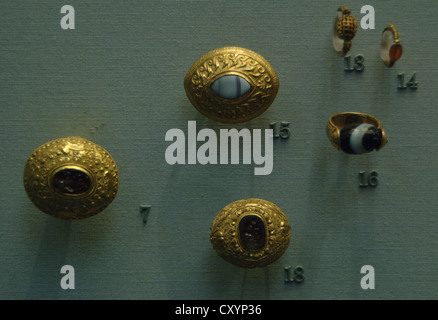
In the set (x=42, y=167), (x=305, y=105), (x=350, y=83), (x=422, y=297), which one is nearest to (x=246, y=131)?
(x=305, y=105)

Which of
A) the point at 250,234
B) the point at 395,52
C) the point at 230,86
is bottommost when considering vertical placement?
the point at 250,234

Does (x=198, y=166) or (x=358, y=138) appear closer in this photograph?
(x=358, y=138)

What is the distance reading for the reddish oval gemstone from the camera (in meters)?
1.60

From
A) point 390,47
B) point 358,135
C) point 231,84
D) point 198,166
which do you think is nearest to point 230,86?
point 231,84

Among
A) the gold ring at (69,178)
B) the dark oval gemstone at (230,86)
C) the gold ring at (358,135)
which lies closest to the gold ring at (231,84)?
the dark oval gemstone at (230,86)

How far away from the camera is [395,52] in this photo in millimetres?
1605

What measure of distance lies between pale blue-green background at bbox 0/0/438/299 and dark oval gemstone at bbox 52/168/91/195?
0.18 meters

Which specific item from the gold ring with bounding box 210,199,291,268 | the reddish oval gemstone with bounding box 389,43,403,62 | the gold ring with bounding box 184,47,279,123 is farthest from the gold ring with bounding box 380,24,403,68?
the gold ring with bounding box 210,199,291,268

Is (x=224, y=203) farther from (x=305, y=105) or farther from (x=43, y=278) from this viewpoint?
(x=43, y=278)

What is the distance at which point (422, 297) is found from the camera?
1727 millimetres

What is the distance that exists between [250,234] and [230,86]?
46 cm

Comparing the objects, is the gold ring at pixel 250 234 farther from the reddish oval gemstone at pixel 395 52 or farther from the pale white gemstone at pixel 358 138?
the reddish oval gemstone at pixel 395 52

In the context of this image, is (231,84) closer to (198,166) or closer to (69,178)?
(198,166)

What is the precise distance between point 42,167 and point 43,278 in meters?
0.41
